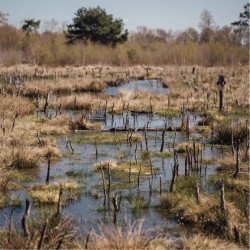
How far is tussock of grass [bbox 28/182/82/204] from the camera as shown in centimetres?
848

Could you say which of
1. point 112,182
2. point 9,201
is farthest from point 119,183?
point 9,201

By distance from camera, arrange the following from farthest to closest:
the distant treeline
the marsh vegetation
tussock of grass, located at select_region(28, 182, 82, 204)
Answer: the distant treeline → tussock of grass, located at select_region(28, 182, 82, 204) → the marsh vegetation

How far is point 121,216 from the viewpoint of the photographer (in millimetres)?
7938

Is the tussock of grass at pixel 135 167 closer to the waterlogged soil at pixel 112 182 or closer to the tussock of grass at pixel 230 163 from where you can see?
the waterlogged soil at pixel 112 182

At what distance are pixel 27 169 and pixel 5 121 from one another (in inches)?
202

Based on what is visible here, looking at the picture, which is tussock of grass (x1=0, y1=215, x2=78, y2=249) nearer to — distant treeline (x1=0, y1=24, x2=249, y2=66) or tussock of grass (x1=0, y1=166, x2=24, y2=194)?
tussock of grass (x1=0, y1=166, x2=24, y2=194)

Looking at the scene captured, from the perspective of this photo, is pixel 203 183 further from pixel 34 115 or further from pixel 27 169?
pixel 34 115

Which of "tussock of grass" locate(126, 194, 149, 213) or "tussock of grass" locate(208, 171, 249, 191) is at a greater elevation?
"tussock of grass" locate(208, 171, 249, 191)

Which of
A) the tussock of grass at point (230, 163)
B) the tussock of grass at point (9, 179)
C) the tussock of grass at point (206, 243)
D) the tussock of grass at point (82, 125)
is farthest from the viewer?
the tussock of grass at point (82, 125)

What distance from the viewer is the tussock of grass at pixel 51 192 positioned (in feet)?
27.8

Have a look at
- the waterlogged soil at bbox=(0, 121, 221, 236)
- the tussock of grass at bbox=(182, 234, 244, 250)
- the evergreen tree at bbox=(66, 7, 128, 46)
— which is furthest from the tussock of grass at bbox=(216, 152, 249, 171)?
the evergreen tree at bbox=(66, 7, 128, 46)

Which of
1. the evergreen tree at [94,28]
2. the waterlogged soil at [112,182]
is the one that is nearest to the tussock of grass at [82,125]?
the waterlogged soil at [112,182]

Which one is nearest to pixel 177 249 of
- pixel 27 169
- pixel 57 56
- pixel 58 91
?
pixel 27 169

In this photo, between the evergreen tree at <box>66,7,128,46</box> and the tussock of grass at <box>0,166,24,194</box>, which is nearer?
the tussock of grass at <box>0,166,24,194</box>
